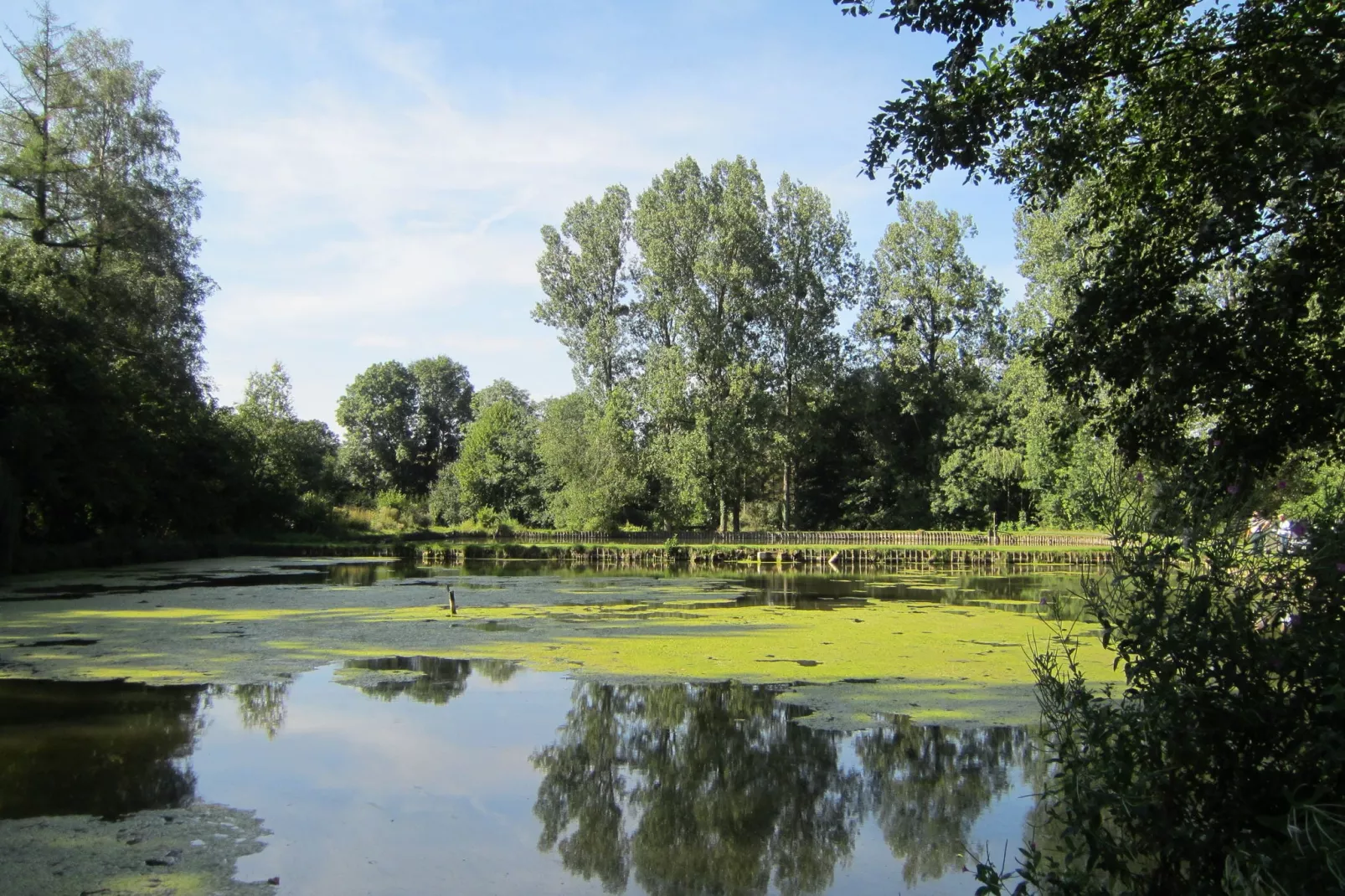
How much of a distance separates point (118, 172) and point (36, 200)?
222cm

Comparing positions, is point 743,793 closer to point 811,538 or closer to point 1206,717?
point 1206,717

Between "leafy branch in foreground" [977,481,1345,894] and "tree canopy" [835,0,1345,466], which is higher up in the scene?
"tree canopy" [835,0,1345,466]

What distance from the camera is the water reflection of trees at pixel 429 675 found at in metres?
9.35

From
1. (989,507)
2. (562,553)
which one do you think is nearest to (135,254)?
(562,553)

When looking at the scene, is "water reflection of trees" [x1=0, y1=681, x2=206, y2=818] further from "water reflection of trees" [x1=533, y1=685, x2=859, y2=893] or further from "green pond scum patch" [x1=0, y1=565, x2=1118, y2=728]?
"water reflection of trees" [x1=533, y1=685, x2=859, y2=893]

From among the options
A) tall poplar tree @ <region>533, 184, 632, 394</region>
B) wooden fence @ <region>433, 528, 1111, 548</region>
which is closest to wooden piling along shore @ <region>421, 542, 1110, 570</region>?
wooden fence @ <region>433, 528, 1111, 548</region>

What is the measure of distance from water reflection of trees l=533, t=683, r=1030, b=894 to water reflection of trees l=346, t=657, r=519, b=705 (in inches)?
64.6

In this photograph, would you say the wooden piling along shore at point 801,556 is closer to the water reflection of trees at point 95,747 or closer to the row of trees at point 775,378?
the row of trees at point 775,378

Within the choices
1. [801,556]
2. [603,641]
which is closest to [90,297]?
[603,641]

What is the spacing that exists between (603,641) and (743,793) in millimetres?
6029

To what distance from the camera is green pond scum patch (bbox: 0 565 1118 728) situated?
9.53 meters

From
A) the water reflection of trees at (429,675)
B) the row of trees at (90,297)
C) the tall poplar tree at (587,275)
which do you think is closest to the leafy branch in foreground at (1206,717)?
the water reflection of trees at (429,675)

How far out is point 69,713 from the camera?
7980 millimetres

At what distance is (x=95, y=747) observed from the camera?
699 cm
